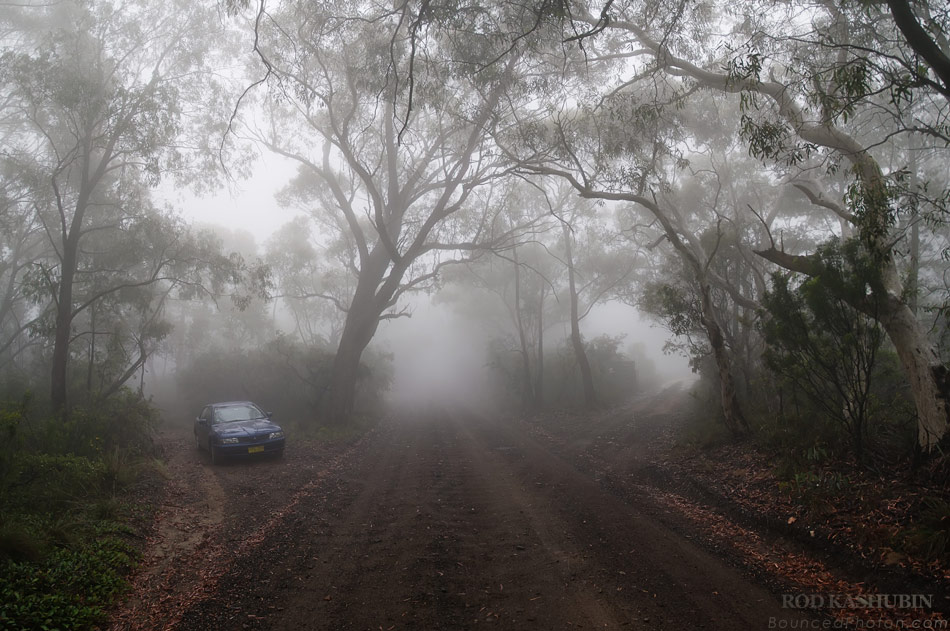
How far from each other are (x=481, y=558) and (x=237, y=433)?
8.48 metres

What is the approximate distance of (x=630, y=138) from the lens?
1190 centimetres

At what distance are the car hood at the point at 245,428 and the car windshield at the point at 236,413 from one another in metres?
0.29

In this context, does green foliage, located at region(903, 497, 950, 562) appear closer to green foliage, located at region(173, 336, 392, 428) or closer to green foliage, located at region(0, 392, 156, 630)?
green foliage, located at region(0, 392, 156, 630)

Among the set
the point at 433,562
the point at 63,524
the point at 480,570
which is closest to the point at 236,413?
the point at 63,524

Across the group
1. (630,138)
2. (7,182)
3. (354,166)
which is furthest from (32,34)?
(630,138)

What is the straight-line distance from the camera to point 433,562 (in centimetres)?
548

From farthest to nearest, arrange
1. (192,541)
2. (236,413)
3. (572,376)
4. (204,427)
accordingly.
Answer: (572,376), (236,413), (204,427), (192,541)

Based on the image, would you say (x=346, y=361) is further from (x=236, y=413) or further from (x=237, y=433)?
(x=237, y=433)

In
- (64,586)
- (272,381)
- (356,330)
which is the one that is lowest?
(64,586)

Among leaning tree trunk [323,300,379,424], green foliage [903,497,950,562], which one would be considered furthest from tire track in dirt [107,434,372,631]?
green foliage [903,497,950,562]

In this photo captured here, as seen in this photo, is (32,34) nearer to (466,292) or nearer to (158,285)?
(158,285)

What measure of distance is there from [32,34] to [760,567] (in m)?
25.0

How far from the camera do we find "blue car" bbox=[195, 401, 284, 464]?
458 inches

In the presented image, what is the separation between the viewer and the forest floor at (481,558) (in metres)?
4.31
